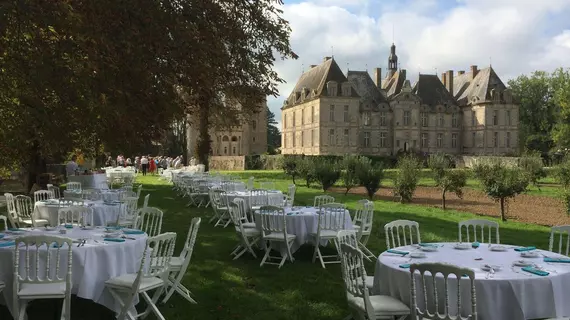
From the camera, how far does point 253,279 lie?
724cm

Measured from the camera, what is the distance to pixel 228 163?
4772cm

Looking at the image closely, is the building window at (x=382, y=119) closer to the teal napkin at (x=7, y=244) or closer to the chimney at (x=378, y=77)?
the chimney at (x=378, y=77)

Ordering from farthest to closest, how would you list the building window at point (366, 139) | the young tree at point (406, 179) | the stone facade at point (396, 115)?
the building window at point (366, 139) < the stone facade at point (396, 115) < the young tree at point (406, 179)

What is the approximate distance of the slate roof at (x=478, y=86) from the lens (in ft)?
187

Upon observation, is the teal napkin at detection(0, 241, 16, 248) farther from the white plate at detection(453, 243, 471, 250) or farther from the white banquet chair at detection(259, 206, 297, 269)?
the white plate at detection(453, 243, 471, 250)

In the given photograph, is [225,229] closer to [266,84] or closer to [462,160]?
[266,84]

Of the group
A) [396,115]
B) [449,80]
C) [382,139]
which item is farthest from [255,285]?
[449,80]

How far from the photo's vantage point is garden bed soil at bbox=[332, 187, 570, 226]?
14688 millimetres

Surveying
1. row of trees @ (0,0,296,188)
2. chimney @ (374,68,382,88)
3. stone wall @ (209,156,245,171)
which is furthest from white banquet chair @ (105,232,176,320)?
chimney @ (374,68,382,88)

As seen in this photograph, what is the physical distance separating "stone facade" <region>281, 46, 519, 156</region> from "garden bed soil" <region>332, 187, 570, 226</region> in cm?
2887

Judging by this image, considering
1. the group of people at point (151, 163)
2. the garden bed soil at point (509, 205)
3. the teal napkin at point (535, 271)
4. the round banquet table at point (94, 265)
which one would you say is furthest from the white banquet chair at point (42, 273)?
the group of people at point (151, 163)

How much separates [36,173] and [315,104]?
120 feet

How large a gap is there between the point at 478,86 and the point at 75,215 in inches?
2220

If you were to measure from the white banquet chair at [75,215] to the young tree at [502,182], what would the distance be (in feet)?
33.9
